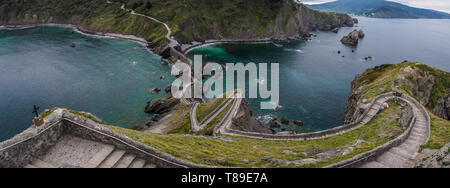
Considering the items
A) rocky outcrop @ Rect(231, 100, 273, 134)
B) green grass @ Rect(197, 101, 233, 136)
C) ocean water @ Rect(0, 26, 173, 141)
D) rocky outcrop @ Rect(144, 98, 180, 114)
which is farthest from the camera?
rocky outcrop @ Rect(144, 98, 180, 114)

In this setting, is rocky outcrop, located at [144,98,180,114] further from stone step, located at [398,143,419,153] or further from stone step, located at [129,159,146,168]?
stone step, located at [398,143,419,153]

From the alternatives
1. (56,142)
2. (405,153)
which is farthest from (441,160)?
(56,142)

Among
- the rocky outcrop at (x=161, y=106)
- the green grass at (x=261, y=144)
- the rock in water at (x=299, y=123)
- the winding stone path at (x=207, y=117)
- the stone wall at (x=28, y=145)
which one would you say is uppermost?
the stone wall at (x=28, y=145)

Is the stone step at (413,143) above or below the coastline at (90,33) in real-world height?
below

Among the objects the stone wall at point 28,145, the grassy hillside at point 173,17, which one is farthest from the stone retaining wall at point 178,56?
the stone wall at point 28,145

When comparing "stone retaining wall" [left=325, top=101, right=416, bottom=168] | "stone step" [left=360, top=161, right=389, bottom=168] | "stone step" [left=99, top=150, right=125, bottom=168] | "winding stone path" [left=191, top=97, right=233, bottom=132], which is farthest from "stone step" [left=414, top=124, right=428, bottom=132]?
"stone step" [left=99, top=150, right=125, bottom=168]

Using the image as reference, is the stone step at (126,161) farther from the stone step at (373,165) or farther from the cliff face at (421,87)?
the cliff face at (421,87)
